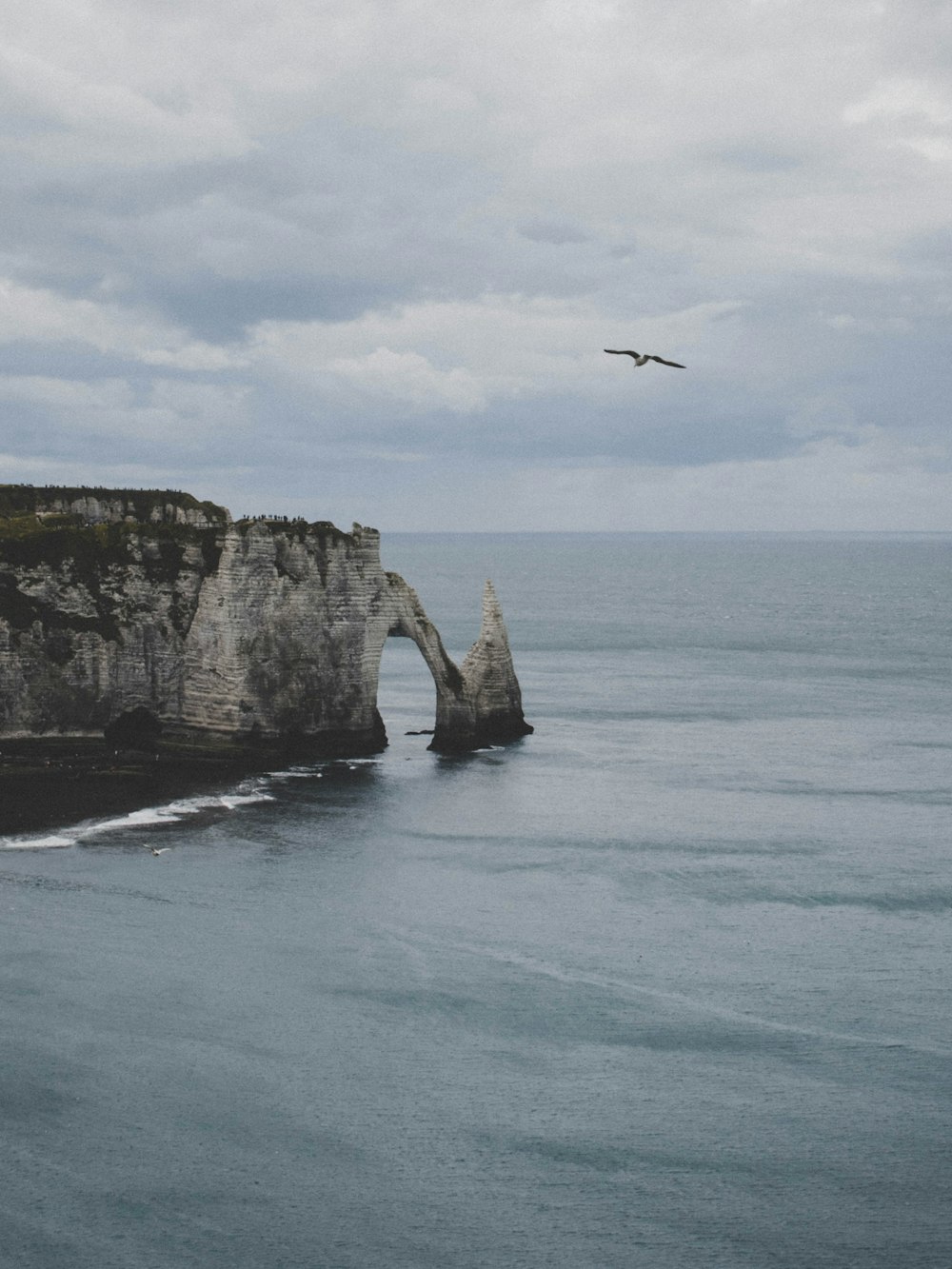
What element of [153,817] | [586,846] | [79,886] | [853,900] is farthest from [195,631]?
[853,900]

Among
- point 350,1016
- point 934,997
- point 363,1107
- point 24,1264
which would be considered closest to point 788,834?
point 934,997

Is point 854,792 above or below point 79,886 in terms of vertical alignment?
above

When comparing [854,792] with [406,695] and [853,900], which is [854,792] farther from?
[406,695]

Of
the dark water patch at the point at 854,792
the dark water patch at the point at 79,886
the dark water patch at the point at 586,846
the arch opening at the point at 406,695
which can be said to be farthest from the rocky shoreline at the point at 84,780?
the dark water patch at the point at 854,792

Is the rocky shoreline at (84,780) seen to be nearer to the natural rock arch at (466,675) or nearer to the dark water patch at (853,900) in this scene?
the natural rock arch at (466,675)

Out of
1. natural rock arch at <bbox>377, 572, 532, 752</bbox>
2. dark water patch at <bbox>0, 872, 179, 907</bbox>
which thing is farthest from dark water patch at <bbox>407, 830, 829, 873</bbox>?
natural rock arch at <bbox>377, 572, 532, 752</bbox>
